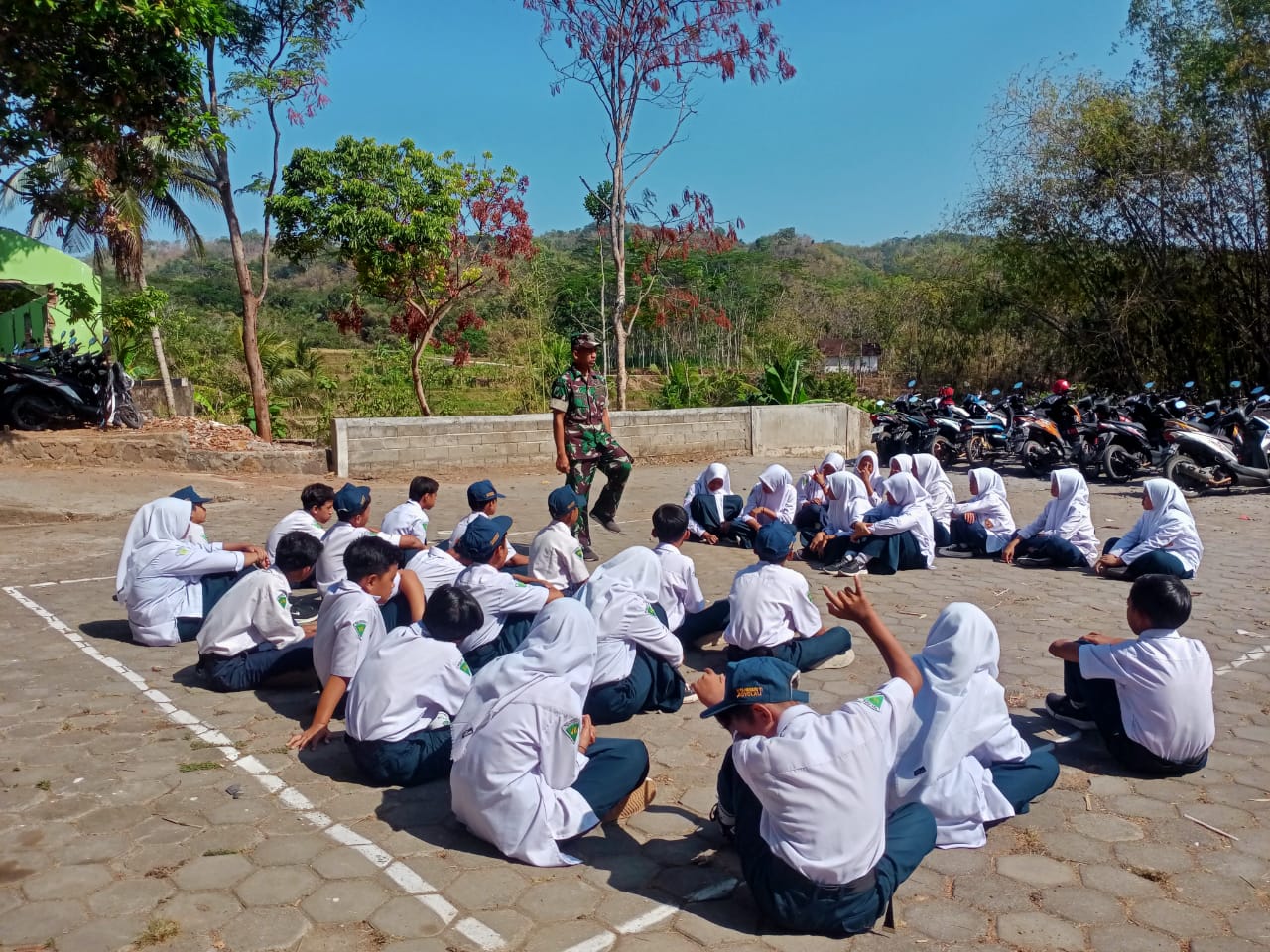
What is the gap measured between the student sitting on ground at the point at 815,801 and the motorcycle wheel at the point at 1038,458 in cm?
1207

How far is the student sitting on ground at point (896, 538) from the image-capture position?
880 centimetres

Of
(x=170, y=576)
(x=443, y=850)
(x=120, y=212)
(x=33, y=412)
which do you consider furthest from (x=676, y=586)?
(x=120, y=212)

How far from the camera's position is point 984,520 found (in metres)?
9.39

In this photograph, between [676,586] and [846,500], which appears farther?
[846,500]

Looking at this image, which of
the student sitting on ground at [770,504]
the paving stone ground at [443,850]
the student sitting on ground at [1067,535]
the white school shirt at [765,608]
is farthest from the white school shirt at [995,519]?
the white school shirt at [765,608]

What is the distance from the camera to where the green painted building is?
18.5 metres

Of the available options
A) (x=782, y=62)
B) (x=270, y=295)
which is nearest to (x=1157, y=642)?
(x=782, y=62)

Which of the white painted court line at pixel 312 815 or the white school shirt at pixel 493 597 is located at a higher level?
the white school shirt at pixel 493 597

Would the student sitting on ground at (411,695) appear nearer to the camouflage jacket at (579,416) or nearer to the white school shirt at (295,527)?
the white school shirt at (295,527)

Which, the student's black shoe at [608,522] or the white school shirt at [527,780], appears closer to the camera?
the white school shirt at [527,780]

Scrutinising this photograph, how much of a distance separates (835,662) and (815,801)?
3077 mm

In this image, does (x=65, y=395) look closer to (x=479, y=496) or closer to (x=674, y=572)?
(x=479, y=496)

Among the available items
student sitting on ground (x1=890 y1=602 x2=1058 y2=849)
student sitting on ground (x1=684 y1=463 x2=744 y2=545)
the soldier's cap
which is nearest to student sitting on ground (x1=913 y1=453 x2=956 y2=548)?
student sitting on ground (x1=684 y1=463 x2=744 y2=545)

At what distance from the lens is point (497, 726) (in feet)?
12.6
